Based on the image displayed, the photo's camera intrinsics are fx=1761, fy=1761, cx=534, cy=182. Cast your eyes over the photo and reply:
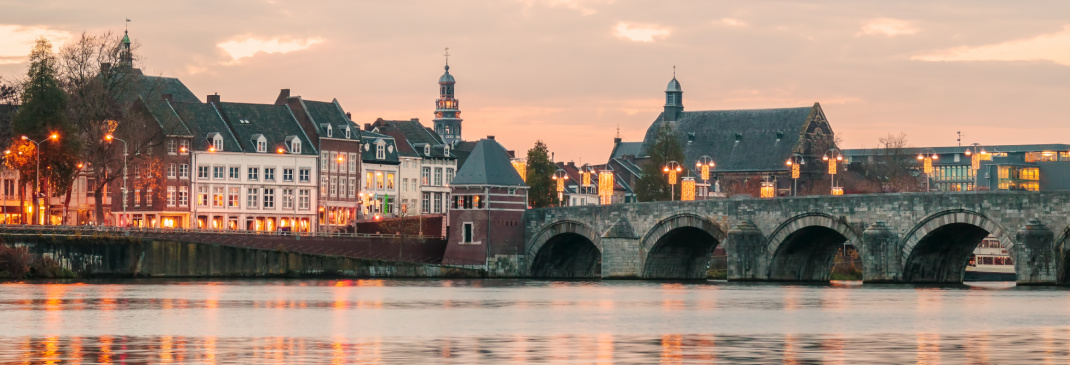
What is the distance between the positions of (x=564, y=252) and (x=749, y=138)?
7582cm

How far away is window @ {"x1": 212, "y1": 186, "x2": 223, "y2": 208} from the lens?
132m

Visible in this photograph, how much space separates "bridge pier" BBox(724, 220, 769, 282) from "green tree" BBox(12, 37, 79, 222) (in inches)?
1603

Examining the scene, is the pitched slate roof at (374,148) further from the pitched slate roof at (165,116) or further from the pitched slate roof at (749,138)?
the pitched slate roof at (749,138)

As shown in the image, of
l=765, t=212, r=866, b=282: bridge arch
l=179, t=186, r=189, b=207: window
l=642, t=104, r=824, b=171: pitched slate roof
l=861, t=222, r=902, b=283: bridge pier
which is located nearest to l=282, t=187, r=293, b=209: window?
l=179, t=186, r=189, b=207: window

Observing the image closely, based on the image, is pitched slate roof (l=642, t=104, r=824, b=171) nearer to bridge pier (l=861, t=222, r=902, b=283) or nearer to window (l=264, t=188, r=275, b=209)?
window (l=264, t=188, r=275, b=209)

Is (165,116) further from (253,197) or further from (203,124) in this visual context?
(253,197)

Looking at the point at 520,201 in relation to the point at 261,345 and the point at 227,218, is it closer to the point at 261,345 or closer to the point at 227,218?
the point at 227,218

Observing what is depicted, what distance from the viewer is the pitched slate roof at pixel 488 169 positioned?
386 ft

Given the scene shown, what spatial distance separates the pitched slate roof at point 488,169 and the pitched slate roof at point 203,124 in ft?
73.0

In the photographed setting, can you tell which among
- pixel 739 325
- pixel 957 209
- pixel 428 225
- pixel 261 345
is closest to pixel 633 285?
pixel 957 209

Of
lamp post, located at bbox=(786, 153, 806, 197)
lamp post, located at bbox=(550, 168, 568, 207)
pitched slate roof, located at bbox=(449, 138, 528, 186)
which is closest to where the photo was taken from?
pitched slate roof, located at bbox=(449, 138, 528, 186)

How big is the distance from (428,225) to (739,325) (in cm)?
7287

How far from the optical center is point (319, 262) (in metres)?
112

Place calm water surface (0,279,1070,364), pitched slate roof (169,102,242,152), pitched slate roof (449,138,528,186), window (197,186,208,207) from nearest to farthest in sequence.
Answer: calm water surface (0,279,1070,364)
pitched slate roof (449,138,528,186)
pitched slate roof (169,102,242,152)
window (197,186,208,207)
